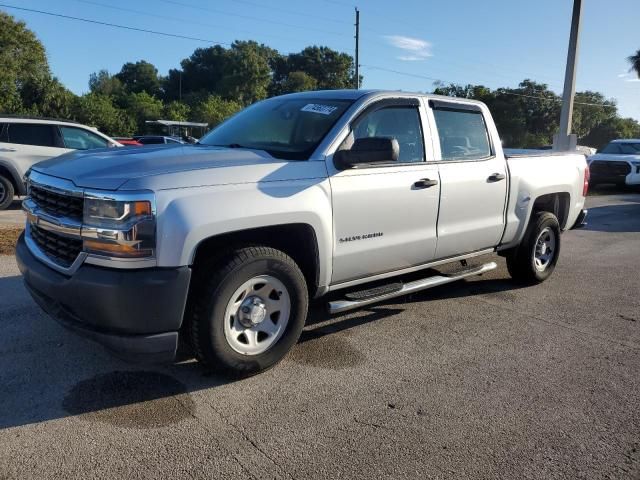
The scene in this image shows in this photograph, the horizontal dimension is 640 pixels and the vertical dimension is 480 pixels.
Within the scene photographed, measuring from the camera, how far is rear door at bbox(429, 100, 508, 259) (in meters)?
4.66

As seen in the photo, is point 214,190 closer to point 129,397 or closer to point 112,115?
point 129,397

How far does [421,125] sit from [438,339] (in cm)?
180

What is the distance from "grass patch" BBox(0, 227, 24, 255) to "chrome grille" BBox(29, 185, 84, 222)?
313 centimetres

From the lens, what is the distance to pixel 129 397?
3.25m

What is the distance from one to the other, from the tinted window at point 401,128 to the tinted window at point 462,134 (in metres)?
0.28

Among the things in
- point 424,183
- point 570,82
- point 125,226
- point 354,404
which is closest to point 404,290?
point 424,183

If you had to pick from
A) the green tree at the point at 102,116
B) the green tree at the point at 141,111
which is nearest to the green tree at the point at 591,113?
the green tree at the point at 141,111

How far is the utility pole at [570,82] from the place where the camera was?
18.6 metres

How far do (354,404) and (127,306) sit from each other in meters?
1.46

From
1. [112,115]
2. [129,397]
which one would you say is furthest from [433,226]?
[112,115]

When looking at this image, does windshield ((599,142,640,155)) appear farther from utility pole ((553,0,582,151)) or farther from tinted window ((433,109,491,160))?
tinted window ((433,109,491,160))

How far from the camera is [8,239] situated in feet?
23.5

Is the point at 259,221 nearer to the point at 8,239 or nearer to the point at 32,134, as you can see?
the point at 8,239

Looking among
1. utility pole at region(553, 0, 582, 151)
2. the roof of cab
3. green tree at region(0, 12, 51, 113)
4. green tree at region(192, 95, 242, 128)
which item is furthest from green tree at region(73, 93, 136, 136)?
the roof of cab
